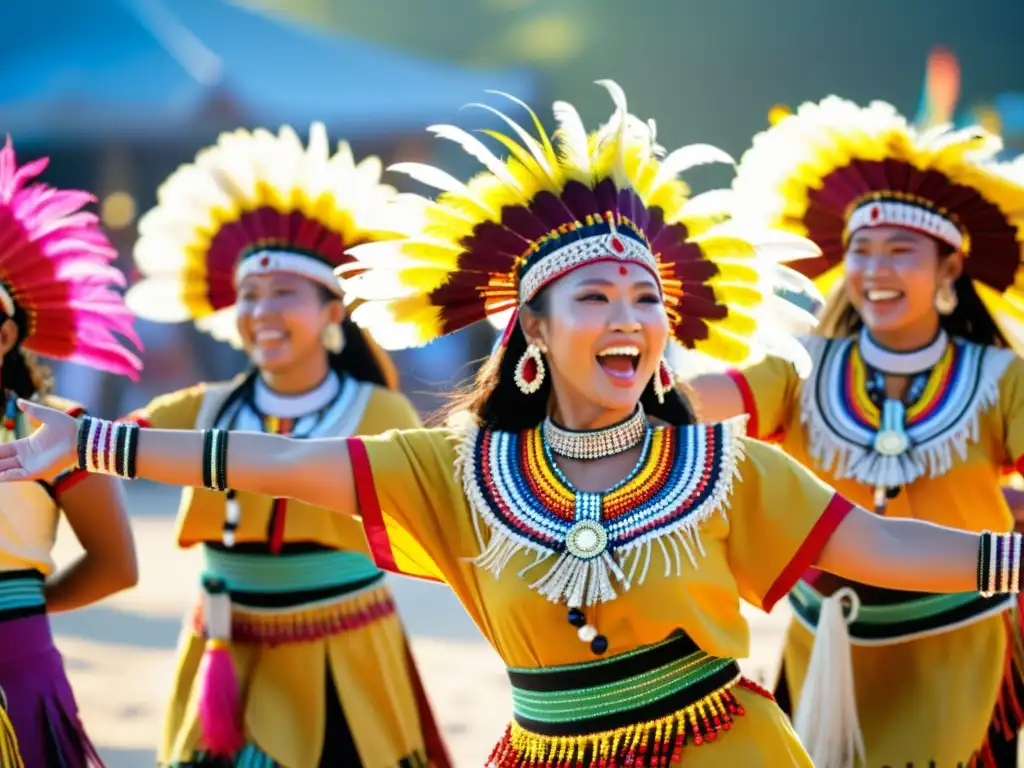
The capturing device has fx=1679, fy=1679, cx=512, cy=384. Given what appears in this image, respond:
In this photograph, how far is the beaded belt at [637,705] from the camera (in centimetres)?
323

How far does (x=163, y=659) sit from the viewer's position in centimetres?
866

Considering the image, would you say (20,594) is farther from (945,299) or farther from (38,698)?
(945,299)

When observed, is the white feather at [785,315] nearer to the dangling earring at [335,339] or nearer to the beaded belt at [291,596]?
the beaded belt at [291,596]

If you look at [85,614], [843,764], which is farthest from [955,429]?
[85,614]

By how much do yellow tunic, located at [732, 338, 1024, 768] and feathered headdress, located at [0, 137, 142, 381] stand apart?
1.77 metres

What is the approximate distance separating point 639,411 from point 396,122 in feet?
52.6

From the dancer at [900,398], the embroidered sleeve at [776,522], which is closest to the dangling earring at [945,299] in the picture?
the dancer at [900,398]

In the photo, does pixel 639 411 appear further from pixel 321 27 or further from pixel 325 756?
pixel 321 27

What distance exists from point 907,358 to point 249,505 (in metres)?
1.99

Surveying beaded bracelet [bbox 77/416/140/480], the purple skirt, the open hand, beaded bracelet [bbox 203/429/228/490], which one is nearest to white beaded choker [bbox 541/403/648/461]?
beaded bracelet [bbox 203/429/228/490]

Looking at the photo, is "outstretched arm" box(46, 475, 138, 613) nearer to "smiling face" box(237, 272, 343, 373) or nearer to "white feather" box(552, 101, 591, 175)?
"smiling face" box(237, 272, 343, 373)

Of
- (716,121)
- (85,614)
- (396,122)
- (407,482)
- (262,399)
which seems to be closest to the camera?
(407,482)

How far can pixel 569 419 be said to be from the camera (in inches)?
139

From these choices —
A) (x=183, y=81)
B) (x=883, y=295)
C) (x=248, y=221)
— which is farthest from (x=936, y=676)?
(x=183, y=81)
